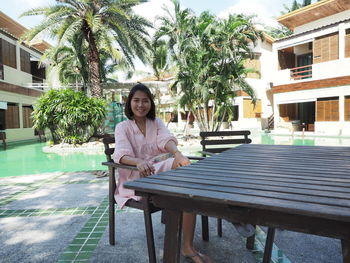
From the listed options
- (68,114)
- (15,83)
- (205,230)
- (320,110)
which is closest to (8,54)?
(15,83)

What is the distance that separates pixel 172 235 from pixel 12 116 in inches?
679

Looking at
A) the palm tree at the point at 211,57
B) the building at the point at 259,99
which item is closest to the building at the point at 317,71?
the building at the point at 259,99

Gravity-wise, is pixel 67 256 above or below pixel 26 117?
below

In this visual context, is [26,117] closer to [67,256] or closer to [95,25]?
[95,25]

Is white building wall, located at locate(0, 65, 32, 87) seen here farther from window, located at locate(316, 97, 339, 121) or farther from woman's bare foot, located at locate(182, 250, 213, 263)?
window, located at locate(316, 97, 339, 121)

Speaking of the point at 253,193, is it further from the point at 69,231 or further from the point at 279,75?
the point at 279,75

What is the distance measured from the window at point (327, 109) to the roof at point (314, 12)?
5.33m

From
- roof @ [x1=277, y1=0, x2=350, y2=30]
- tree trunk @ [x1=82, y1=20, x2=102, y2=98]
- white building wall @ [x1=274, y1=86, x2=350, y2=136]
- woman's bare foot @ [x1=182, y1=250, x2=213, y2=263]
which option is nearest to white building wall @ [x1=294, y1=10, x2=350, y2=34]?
roof @ [x1=277, y1=0, x2=350, y2=30]

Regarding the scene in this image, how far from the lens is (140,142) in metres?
2.35

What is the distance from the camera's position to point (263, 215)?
111 centimetres

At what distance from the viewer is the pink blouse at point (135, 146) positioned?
214 cm

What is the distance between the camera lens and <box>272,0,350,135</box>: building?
15.4 meters

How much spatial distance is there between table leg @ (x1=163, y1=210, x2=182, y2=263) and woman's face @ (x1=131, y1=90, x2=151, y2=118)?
120cm

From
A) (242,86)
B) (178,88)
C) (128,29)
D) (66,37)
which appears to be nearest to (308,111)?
(242,86)
